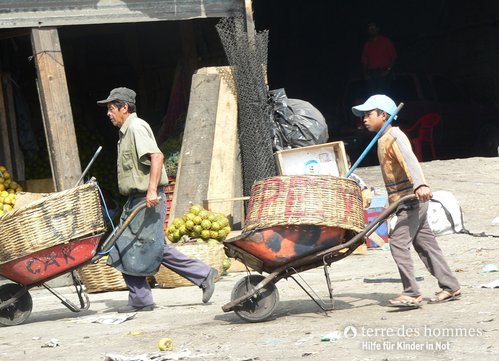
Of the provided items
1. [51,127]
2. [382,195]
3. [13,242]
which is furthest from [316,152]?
[13,242]

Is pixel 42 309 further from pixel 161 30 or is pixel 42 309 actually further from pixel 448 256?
pixel 161 30

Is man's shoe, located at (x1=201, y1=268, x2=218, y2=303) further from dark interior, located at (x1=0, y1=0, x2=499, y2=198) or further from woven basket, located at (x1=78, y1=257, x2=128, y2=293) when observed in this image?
dark interior, located at (x1=0, y1=0, x2=499, y2=198)

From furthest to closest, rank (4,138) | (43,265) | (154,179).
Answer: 1. (4,138)
2. (154,179)
3. (43,265)

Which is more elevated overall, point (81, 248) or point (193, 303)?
point (81, 248)

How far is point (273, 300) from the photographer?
7.83 m

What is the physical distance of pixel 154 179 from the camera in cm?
852

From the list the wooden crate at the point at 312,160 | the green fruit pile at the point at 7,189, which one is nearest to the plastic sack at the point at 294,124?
the wooden crate at the point at 312,160

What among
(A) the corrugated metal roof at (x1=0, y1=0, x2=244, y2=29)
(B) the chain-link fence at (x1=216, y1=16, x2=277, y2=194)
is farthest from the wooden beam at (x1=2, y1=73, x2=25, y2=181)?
(B) the chain-link fence at (x1=216, y1=16, x2=277, y2=194)

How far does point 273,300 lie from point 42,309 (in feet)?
9.37

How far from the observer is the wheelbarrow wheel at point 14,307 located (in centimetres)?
870

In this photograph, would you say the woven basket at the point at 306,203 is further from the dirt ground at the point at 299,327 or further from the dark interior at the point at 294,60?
the dark interior at the point at 294,60

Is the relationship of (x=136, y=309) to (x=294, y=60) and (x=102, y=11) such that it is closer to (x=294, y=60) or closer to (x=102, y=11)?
(x=102, y=11)

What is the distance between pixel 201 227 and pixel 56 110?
2061mm

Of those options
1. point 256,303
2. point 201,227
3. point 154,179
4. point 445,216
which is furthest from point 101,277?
point 445,216
